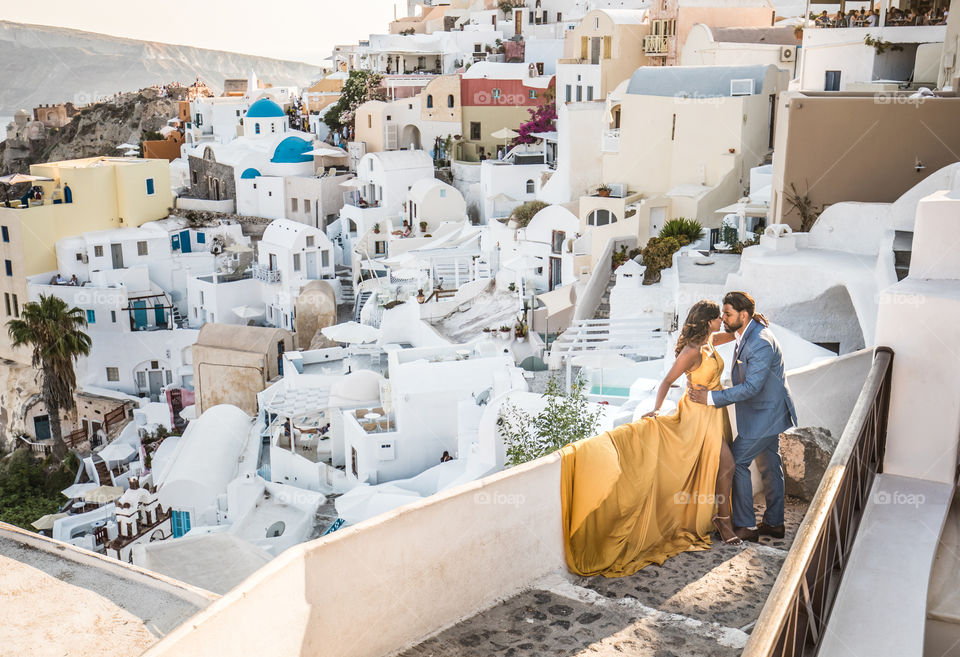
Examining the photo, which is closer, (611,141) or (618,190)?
(618,190)

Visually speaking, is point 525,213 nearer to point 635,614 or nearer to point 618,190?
point 618,190

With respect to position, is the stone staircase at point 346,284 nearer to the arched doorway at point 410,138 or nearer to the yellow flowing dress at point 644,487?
the arched doorway at point 410,138

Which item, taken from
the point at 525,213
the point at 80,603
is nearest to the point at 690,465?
the point at 80,603

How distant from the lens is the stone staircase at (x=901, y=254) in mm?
11094

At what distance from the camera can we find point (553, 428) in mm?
11766

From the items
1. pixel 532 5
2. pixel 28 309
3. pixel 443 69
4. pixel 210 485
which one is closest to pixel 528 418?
pixel 210 485

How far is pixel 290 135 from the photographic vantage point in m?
44.4

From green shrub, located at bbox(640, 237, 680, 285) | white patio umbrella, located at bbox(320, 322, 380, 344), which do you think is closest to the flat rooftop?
green shrub, located at bbox(640, 237, 680, 285)

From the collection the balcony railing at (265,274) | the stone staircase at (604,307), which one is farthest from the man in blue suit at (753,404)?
the balcony railing at (265,274)

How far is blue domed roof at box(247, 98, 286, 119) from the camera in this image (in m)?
47.1

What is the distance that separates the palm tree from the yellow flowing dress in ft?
85.0

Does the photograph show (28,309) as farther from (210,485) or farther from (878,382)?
(878,382)

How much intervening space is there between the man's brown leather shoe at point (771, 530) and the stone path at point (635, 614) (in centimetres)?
21

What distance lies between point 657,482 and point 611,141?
22028 mm
